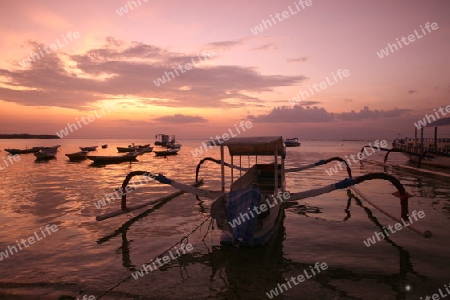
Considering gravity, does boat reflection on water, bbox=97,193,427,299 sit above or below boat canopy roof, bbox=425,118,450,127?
below

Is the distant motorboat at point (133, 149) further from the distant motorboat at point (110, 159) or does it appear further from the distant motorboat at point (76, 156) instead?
the distant motorboat at point (110, 159)

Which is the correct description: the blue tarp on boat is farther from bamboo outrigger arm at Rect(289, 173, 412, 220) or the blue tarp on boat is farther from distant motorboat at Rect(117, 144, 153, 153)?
distant motorboat at Rect(117, 144, 153, 153)

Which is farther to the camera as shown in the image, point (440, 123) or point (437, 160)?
point (440, 123)

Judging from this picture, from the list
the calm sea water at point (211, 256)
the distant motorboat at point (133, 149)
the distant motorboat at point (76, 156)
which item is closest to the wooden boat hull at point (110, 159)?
the distant motorboat at point (76, 156)

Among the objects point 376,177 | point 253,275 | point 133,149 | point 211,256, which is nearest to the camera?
point 253,275

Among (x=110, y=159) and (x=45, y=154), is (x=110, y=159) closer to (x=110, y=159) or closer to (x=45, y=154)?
(x=110, y=159)

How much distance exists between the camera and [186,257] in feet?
29.0

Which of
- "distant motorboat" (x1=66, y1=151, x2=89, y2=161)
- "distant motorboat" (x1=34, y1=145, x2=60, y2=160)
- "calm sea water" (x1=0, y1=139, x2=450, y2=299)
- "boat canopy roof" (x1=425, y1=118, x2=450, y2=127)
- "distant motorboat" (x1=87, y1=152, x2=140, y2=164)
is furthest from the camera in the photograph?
"distant motorboat" (x1=34, y1=145, x2=60, y2=160)

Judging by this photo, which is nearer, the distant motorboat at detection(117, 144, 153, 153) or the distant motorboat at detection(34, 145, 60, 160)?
the distant motorboat at detection(34, 145, 60, 160)

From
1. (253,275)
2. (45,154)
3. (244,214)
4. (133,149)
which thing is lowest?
(253,275)

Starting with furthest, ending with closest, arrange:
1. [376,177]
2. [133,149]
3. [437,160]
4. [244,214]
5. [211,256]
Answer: [133,149] → [437,160] → [376,177] → [211,256] → [244,214]

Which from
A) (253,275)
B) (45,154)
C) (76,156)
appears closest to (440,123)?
(253,275)

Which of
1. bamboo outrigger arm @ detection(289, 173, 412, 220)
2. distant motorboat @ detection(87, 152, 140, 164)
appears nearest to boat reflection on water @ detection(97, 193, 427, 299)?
bamboo outrigger arm @ detection(289, 173, 412, 220)

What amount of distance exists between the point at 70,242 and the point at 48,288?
139 inches
